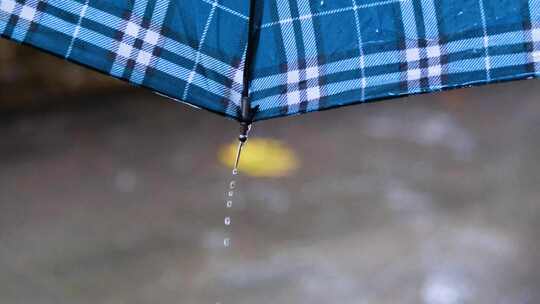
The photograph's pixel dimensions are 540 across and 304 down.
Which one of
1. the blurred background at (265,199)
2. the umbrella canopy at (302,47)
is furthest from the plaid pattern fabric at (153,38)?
the blurred background at (265,199)

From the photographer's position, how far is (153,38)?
6.05ft

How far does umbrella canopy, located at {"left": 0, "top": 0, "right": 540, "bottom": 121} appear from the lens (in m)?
1.84

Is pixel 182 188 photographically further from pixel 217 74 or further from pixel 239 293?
pixel 217 74

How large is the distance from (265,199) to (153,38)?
254 cm

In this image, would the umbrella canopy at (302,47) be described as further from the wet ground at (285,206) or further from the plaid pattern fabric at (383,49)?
the wet ground at (285,206)

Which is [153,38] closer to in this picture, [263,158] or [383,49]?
[383,49]

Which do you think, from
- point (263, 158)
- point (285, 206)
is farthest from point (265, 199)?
point (263, 158)

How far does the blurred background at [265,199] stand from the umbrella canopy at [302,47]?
1.97 meters

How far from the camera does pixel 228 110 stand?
1.89m

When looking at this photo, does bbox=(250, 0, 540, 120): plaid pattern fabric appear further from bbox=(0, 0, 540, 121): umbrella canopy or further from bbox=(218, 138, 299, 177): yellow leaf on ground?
bbox=(218, 138, 299, 177): yellow leaf on ground

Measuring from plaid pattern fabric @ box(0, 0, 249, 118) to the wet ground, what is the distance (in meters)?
2.01

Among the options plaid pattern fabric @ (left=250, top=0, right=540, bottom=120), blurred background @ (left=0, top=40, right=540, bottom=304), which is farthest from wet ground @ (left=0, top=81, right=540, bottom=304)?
plaid pattern fabric @ (left=250, top=0, right=540, bottom=120)

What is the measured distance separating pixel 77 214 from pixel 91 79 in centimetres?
113

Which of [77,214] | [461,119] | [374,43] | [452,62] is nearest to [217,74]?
[374,43]
